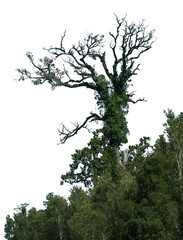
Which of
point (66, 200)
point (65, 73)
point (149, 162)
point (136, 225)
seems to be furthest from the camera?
point (66, 200)

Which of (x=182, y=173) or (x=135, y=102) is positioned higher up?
(x=135, y=102)

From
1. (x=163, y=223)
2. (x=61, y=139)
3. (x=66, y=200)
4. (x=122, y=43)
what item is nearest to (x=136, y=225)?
(x=163, y=223)

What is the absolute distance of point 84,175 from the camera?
34.2 m

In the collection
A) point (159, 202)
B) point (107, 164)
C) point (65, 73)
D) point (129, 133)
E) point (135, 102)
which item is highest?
point (65, 73)

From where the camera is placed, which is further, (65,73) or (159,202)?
(65,73)

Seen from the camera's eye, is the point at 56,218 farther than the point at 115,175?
Yes

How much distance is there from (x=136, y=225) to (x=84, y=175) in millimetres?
19339

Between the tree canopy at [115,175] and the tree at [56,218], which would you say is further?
the tree at [56,218]

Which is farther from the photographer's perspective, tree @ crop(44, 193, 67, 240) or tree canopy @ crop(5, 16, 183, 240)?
tree @ crop(44, 193, 67, 240)

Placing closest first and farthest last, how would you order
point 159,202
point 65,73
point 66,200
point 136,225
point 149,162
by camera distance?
1. point 159,202
2. point 136,225
3. point 149,162
4. point 65,73
5. point 66,200

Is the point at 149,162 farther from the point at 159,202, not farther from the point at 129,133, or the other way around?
the point at 129,133

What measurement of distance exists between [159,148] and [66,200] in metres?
36.8

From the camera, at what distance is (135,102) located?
3344 centimetres

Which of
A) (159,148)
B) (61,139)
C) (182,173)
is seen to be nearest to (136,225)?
(182,173)
